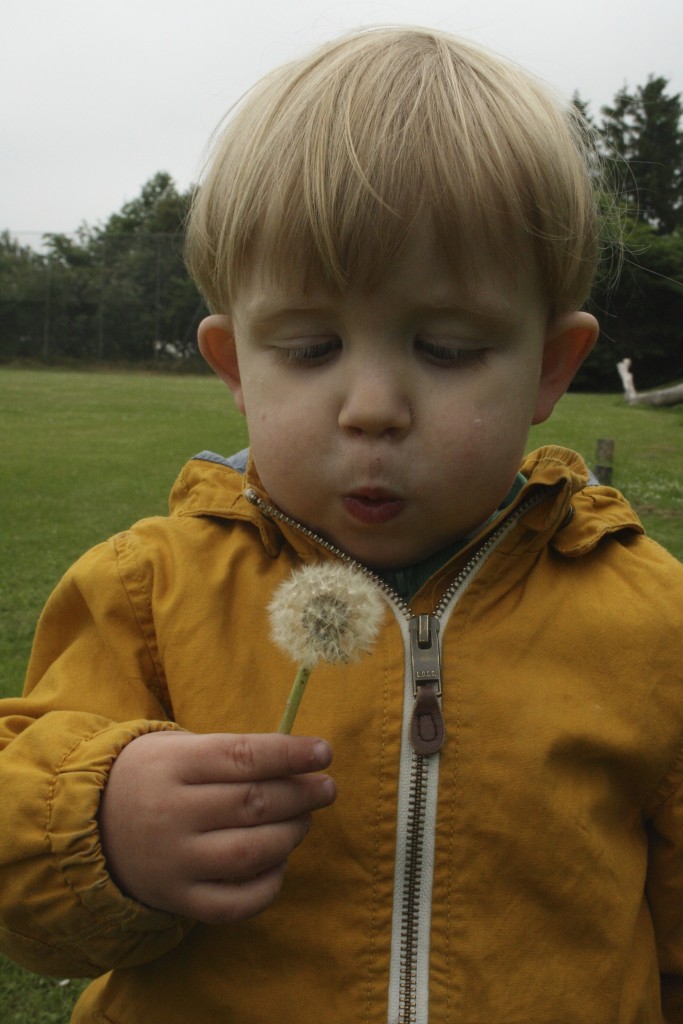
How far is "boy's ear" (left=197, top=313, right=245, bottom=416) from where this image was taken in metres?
1.40

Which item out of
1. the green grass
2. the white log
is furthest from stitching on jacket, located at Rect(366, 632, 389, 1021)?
the white log

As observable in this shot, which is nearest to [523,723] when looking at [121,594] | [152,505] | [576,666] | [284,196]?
[576,666]

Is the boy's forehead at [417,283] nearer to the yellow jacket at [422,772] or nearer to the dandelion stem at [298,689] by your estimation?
the yellow jacket at [422,772]

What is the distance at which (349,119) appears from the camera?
1191mm

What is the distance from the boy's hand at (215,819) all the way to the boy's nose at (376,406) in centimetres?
40

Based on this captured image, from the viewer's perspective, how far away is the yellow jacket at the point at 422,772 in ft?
3.93

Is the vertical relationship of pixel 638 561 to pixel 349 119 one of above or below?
below

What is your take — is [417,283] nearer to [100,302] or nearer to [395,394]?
[395,394]

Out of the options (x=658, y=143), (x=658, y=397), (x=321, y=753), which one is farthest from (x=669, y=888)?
(x=658, y=143)

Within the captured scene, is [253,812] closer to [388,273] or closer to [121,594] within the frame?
[121,594]

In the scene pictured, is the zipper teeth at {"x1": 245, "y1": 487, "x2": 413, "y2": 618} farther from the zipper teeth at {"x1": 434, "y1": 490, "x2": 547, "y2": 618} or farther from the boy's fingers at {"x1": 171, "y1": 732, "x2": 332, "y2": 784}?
the boy's fingers at {"x1": 171, "y1": 732, "x2": 332, "y2": 784}

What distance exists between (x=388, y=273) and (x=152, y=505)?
548 cm

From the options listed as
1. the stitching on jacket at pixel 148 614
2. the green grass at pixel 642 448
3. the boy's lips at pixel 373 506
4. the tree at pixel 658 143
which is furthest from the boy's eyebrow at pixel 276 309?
the tree at pixel 658 143

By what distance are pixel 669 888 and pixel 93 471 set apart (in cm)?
699
